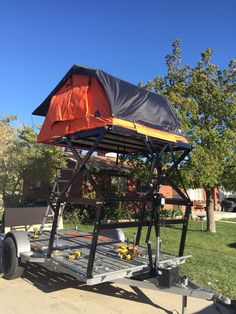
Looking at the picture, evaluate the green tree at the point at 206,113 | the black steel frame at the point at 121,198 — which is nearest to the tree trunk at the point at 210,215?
the green tree at the point at 206,113

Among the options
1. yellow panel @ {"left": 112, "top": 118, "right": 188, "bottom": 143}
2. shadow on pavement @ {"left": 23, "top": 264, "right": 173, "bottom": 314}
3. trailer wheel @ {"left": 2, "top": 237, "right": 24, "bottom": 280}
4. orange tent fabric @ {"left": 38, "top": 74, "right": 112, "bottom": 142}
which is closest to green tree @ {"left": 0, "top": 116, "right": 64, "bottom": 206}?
shadow on pavement @ {"left": 23, "top": 264, "right": 173, "bottom": 314}

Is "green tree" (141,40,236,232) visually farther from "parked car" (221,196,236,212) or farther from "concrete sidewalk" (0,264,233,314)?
"parked car" (221,196,236,212)

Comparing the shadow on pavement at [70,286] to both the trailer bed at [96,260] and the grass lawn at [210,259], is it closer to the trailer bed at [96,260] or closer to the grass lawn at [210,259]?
the trailer bed at [96,260]

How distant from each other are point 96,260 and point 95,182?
1480mm

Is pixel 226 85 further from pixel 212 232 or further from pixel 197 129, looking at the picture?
pixel 212 232

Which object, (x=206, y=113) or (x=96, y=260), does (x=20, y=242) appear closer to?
(x=96, y=260)

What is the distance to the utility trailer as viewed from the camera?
534 cm

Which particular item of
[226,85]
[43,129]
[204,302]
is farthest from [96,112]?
[226,85]

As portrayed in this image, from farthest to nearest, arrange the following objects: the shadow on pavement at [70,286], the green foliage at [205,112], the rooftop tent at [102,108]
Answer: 1. the green foliage at [205,112]
2. the shadow on pavement at [70,286]
3. the rooftop tent at [102,108]

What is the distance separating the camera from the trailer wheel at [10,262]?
21.9ft

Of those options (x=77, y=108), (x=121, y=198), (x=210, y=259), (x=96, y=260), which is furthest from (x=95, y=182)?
(x=210, y=259)

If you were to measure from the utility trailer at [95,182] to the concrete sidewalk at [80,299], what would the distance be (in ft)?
1.43

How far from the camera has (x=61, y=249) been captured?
6961mm

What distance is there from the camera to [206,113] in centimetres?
1553
